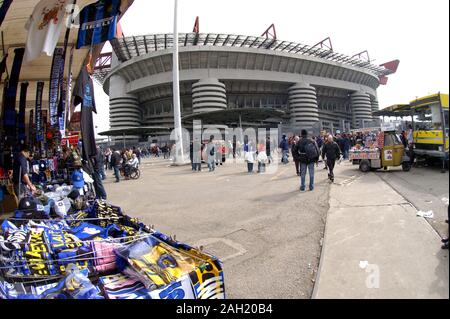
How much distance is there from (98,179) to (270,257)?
20.7ft

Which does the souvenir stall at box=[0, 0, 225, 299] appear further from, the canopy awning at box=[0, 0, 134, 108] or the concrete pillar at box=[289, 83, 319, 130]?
the concrete pillar at box=[289, 83, 319, 130]

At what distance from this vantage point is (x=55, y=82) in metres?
10.3

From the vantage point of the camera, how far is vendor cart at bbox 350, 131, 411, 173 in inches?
396

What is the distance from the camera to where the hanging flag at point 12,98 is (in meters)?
9.45

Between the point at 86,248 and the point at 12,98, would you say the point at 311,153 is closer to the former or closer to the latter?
the point at 86,248

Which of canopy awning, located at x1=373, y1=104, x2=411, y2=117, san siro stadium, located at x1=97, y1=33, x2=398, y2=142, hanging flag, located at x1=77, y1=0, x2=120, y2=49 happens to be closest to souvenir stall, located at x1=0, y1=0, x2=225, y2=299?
hanging flag, located at x1=77, y1=0, x2=120, y2=49

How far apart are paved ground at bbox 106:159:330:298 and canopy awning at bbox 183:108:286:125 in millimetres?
24560

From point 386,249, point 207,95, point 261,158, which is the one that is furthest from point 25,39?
point 207,95

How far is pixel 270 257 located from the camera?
13.5 ft

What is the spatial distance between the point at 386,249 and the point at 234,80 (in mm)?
56295

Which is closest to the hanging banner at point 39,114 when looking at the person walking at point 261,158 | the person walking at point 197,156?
the person walking at point 197,156

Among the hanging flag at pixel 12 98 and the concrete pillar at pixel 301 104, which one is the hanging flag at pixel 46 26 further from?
the concrete pillar at pixel 301 104
